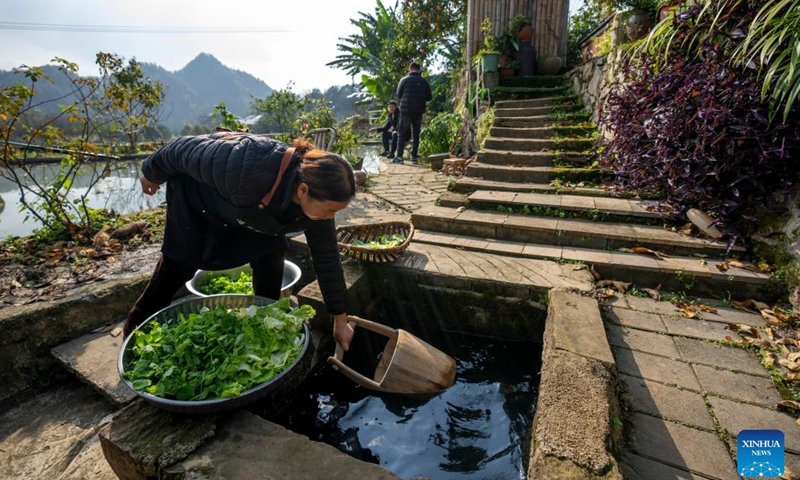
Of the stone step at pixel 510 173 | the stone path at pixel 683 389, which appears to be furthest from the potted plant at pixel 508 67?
the stone path at pixel 683 389

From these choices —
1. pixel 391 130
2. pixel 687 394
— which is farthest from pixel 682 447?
pixel 391 130

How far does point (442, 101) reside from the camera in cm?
1653

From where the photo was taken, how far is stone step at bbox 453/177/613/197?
13.8ft

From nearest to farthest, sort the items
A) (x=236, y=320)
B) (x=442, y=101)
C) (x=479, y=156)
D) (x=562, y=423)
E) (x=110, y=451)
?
(x=562, y=423) < (x=110, y=451) < (x=236, y=320) < (x=479, y=156) < (x=442, y=101)

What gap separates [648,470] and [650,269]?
5.95ft

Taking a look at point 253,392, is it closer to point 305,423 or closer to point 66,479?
point 305,423

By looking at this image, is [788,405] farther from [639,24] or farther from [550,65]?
[550,65]

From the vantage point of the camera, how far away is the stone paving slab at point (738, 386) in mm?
1770

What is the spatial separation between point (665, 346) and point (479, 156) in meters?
3.67

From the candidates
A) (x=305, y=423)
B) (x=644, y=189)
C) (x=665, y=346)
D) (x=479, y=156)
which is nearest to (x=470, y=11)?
(x=479, y=156)

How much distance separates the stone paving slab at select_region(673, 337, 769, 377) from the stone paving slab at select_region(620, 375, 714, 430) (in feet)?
1.13

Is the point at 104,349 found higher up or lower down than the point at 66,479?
higher up

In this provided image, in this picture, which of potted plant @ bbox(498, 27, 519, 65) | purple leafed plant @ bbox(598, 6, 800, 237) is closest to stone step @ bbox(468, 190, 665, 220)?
purple leafed plant @ bbox(598, 6, 800, 237)

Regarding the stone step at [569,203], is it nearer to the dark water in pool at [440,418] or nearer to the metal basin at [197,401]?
the dark water in pool at [440,418]
